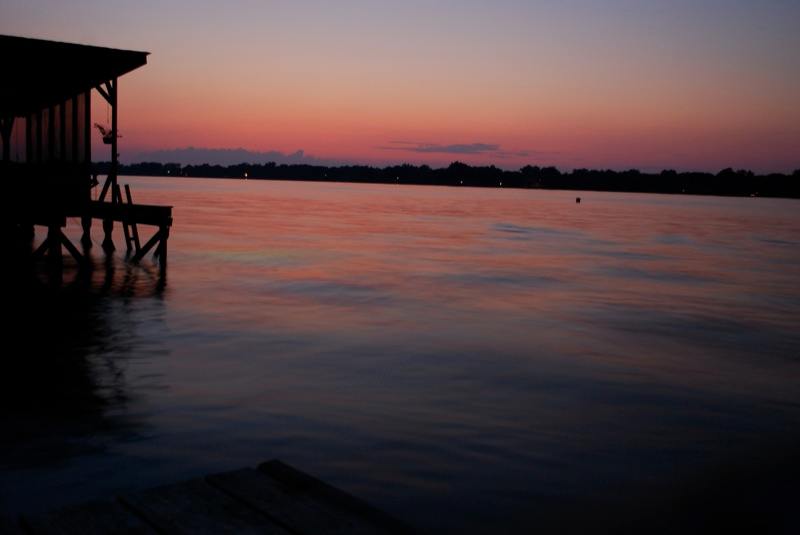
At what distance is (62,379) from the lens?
9266 millimetres

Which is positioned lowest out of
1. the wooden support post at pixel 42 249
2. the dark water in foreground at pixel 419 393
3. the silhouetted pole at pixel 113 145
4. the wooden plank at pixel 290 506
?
the dark water in foreground at pixel 419 393

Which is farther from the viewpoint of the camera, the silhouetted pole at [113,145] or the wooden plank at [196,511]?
the silhouetted pole at [113,145]

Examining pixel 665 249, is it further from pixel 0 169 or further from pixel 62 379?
pixel 62 379

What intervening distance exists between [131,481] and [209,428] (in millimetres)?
1526

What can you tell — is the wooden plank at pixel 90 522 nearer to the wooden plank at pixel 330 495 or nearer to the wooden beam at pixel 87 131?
the wooden plank at pixel 330 495

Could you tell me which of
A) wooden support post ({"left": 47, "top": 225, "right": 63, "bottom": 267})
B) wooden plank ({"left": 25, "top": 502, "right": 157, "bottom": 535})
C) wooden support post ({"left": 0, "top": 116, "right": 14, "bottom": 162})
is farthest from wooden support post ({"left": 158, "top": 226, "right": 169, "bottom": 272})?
wooden plank ({"left": 25, "top": 502, "right": 157, "bottom": 535})

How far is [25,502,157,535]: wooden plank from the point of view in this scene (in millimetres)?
3459

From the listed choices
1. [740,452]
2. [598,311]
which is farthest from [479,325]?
[740,452]

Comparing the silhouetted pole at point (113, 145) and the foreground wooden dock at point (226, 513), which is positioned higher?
the silhouetted pole at point (113, 145)

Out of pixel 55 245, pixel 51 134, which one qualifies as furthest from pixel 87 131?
pixel 55 245

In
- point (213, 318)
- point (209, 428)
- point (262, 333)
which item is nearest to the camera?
point (209, 428)

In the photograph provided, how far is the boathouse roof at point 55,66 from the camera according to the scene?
16.8 m

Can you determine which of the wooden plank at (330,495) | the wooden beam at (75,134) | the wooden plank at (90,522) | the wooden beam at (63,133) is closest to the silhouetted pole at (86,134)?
the wooden beam at (75,134)

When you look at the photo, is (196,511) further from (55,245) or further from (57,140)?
(57,140)
